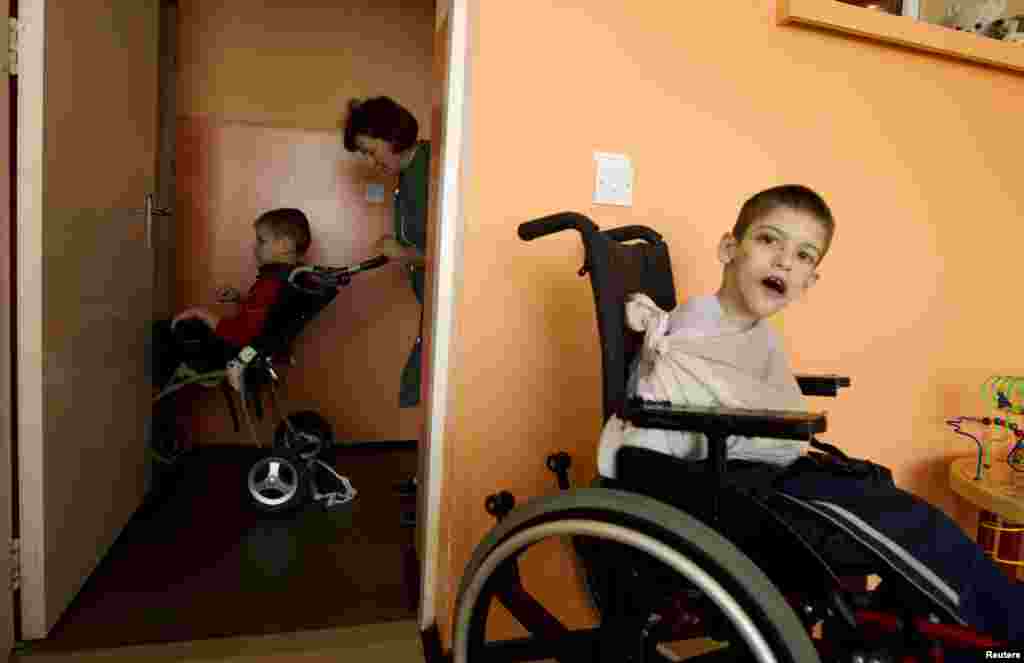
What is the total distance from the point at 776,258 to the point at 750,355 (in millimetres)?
172

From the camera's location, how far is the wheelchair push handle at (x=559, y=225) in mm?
953

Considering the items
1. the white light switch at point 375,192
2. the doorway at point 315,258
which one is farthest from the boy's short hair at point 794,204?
the white light switch at point 375,192

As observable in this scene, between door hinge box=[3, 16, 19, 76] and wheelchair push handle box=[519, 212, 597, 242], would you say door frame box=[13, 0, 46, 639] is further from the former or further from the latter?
wheelchair push handle box=[519, 212, 597, 242]

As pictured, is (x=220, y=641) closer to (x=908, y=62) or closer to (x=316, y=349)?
(x=316, y=349)

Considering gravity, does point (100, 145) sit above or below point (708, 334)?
above

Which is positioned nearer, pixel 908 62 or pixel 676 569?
pixel 676 569

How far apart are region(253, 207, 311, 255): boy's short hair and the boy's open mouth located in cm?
191

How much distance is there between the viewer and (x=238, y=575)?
1.70m

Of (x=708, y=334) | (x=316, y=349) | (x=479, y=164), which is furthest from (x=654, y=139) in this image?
(x=316, y=349)

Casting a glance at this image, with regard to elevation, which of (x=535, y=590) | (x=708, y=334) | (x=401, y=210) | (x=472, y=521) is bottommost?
(x=535, y=590)

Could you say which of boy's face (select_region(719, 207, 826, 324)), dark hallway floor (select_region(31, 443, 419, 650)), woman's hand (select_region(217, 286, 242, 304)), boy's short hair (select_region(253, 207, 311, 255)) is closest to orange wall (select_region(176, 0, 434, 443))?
woman's hand (select_region(217, 286, 242, 304))

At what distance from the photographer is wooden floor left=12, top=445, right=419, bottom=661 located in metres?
1.44

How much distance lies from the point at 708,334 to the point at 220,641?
4.10 ft

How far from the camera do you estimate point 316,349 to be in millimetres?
2957
